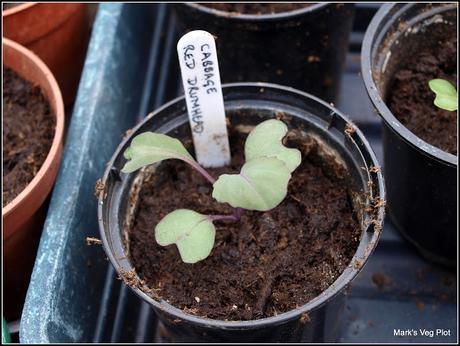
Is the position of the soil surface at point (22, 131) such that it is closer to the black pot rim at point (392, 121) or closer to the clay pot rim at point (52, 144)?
the clay pot rim at point (52, 144)

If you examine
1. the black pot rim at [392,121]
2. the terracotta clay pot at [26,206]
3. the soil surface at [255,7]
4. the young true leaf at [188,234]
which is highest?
the black pot rim at [392,121]

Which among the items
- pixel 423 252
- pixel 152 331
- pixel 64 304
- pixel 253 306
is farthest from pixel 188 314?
pixel 423 252

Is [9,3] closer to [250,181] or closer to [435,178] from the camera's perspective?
[250,181]

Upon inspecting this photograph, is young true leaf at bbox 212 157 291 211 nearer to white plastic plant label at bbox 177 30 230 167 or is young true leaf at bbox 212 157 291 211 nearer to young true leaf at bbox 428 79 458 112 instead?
white plastic plant label at bbox 177 30 230 167

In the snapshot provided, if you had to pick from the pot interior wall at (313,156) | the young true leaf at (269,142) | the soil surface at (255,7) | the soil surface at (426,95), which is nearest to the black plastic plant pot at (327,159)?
the pot interior wall at (313,156)

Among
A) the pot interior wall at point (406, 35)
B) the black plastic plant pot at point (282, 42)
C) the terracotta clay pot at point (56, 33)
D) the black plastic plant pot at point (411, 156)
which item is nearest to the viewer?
the black plastic plant pot at point (411, 156)

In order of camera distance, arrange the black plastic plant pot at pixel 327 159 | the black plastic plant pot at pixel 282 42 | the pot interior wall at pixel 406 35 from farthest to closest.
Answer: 1. the black plastic plant pot at pixel 282 42
2. the pot interior wall at pixel 406 35
3. the black plastic plant pot at pixel 327 159

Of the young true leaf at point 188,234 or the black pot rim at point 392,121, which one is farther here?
the black pot rim at point 392,121

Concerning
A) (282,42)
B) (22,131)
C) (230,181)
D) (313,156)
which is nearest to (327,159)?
(313,156)
